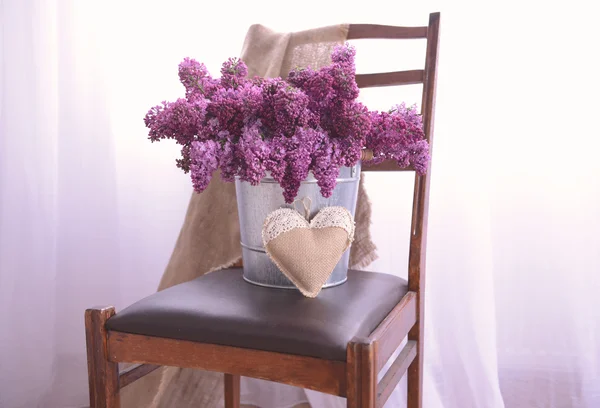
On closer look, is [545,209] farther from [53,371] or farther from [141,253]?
[53,371]

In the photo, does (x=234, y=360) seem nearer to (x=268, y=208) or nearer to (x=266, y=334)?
(x=266, y=334)

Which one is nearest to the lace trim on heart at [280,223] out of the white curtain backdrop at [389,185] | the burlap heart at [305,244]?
the burlap heart at [305,244]

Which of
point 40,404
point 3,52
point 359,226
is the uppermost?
point 3,52

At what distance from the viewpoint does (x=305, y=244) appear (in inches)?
35.0

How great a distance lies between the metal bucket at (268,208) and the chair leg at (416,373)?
0.68 feet

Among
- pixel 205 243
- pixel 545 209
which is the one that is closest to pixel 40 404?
pixel 205 243

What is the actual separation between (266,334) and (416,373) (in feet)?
1.48

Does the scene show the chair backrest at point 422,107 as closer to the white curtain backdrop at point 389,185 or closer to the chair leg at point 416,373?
the chair leg at point 416,373

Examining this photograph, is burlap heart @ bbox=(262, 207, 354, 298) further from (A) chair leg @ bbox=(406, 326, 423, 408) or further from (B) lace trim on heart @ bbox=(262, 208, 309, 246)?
(A) chair leg @ bbox=(406, 326, 423, 408)

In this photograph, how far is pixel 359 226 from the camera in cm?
137

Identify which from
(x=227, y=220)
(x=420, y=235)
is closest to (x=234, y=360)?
(x=420, y=235)

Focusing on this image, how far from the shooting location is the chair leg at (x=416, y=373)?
3.62 feet

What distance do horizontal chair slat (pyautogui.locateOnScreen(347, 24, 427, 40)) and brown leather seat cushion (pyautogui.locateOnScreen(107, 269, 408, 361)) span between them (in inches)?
→ 22.0

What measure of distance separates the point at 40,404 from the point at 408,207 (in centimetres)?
121
